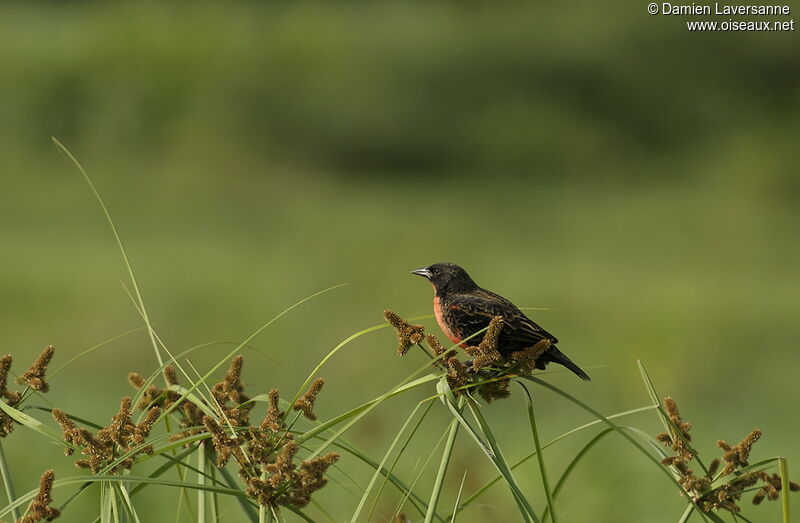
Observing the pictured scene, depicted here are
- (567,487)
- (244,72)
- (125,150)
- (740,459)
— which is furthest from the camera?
(244,72)

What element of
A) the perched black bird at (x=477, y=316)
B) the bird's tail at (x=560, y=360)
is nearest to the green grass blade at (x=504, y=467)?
the perched black bird at (x=477, y=316)

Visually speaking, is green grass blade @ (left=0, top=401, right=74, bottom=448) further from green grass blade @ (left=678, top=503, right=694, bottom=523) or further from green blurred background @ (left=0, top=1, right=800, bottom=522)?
green blurred background @ (left=0, top=1, right=800, bottom=522)

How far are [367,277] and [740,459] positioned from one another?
12087 mm

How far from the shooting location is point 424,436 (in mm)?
8891

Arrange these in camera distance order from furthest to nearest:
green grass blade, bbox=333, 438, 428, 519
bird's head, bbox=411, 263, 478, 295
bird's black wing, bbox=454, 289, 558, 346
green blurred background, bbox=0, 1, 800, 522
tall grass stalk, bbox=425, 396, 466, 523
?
green blurred background, bbox=0, 1, 800, 522, bird's head, bbox=411, 263, 478, 295, bird's black wing, bbox=454, 289, 558, 346, green grass blade, bbox=333, 438, 428, 519, tall grass stalk, bbox=425, 396, 466, 523

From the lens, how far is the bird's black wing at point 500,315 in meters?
2.55

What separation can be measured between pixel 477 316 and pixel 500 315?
12 cm

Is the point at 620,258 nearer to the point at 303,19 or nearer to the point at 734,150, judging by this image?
Result: the point at 734,150

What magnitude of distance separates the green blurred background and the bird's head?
5593 millimetres

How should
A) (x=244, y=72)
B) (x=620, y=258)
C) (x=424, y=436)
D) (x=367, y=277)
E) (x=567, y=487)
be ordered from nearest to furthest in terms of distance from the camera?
(x=567, y=487) < (x=424, y=436) < (x=367, y=277) < (x=620, y=258) < (x=244, y=72)

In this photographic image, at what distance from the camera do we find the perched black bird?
101 inches

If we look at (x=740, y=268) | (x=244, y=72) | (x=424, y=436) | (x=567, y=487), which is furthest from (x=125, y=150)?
(x=567, y=487)

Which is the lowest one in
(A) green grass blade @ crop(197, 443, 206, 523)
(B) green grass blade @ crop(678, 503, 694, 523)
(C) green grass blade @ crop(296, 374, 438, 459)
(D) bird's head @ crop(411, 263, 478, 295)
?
(B) green grass blade @ crop(678, 503, 694, 523)

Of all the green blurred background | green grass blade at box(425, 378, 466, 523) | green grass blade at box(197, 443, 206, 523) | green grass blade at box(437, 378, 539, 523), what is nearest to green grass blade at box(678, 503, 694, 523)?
green grass blade at box(437, 378, 539, 523)
